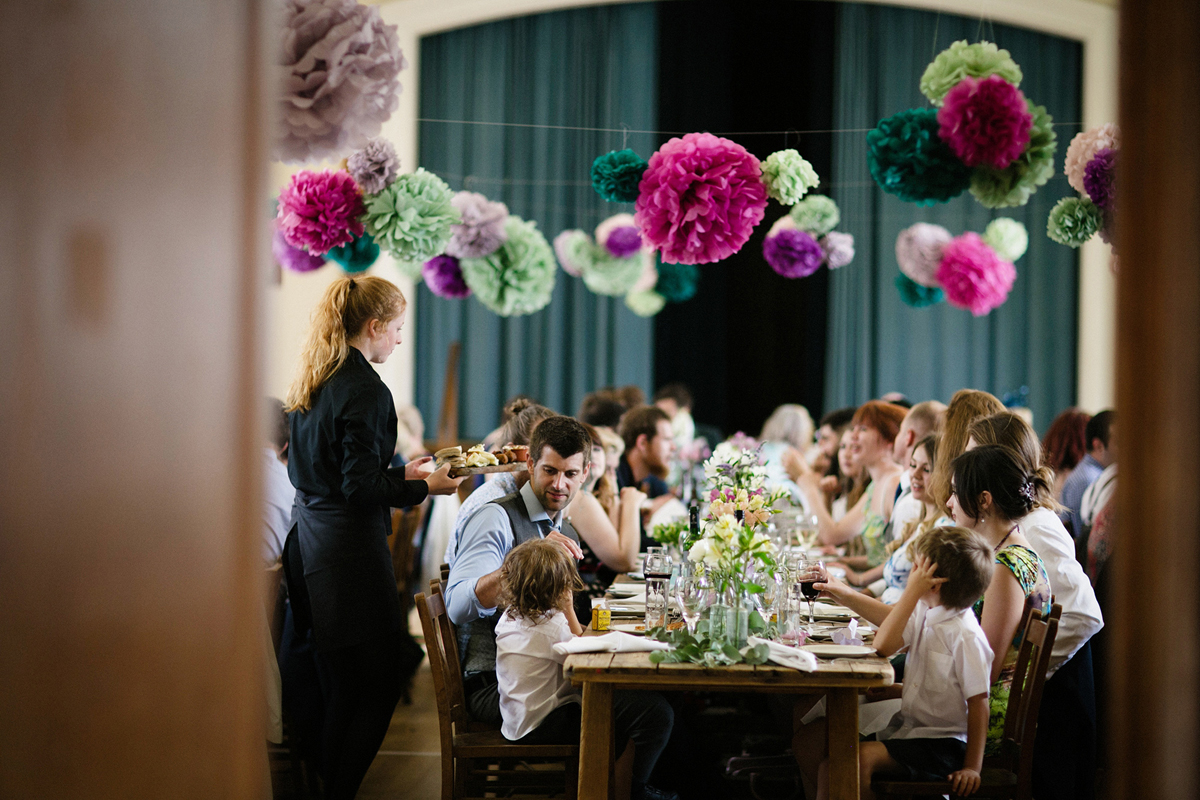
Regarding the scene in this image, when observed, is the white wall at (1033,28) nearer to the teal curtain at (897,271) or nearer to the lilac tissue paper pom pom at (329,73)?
the teal curtain at (897,271)

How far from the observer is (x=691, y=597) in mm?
2938

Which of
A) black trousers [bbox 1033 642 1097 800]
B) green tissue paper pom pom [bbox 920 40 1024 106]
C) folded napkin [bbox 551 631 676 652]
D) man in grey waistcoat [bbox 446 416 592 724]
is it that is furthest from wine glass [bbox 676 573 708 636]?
green tissue paper pom pom [bbox 920 40 1024 106]

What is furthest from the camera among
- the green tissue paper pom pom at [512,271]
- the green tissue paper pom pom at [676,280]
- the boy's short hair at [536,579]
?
the green tissue paper pom pom at [676,280]

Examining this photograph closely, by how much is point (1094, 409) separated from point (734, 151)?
19.9 feet

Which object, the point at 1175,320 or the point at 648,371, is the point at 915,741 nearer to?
the point at 1175,320

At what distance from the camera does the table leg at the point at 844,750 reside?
2.32m

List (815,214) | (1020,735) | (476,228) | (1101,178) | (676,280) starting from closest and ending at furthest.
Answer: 1. (1020,735)
2. (1101,178)
3. (476,228)
4. (815,214)
5. (676,280)

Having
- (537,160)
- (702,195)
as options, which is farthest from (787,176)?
(537,160)

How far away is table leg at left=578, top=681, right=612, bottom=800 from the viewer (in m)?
2.35

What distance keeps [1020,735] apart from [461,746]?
1.47 m

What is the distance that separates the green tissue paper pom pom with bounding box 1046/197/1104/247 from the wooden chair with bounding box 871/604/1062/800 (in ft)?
4.47

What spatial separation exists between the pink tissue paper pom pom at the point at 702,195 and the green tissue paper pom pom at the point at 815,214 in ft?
4.78

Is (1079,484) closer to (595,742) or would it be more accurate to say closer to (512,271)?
(512,271)

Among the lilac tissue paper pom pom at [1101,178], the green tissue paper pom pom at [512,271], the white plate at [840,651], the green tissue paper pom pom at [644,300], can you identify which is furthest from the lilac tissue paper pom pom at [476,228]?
the green tissue paper pom pom at [644,300]
